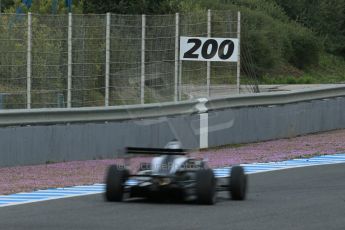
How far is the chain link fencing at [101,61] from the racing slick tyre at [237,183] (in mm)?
6824

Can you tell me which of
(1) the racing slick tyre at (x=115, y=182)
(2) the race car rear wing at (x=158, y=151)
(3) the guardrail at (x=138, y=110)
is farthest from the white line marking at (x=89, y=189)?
(3) the guardrail at (x=138, y=110)

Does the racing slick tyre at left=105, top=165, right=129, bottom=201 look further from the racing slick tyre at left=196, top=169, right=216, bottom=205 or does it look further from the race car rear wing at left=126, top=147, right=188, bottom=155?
the racing slick tyre at left=196, top=169, right=216, bottom=205

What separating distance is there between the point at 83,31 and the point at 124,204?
7.83 m

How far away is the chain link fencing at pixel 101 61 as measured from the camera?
62.0 ft

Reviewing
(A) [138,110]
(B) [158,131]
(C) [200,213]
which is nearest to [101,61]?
(A) [138,110]

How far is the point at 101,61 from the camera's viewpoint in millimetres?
20094

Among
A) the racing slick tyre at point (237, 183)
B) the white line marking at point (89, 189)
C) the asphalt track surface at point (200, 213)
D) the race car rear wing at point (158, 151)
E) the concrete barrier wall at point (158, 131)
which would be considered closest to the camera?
the asphalt track surface at point (200, 213)

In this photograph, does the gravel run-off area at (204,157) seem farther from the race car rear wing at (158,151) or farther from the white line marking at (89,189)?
the race car rear wing at (158,151)

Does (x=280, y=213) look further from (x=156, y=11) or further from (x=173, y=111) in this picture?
(x=156, y=11)

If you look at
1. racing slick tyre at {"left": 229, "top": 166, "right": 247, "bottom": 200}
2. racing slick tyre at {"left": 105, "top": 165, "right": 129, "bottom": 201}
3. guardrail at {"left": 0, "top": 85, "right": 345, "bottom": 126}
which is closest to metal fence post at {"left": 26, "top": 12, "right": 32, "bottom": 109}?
guardrail at {"left": 0, "top": 85, "right": 345, "bottom": 126}

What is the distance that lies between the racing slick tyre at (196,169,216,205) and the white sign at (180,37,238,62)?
954 cm

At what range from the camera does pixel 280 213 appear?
11.7 meters

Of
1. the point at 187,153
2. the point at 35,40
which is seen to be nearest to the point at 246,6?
the point at 35,40

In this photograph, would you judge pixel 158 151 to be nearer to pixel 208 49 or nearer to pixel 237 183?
pixel 237 183
